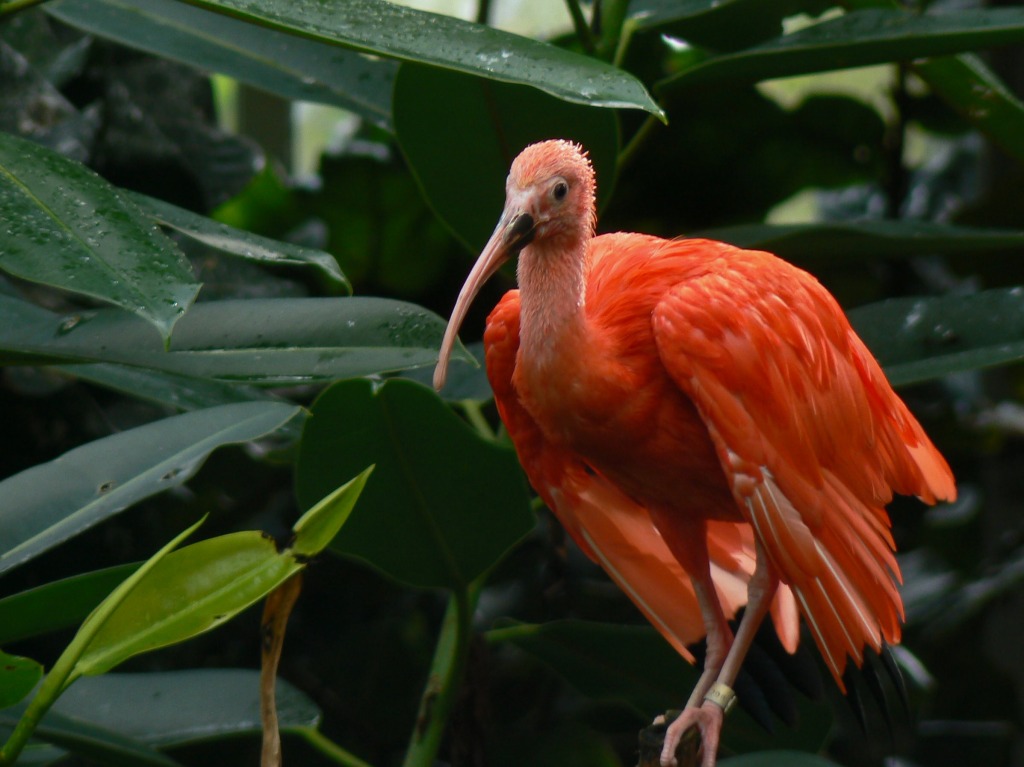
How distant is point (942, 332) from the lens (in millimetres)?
1306

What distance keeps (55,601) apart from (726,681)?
74 centimetres

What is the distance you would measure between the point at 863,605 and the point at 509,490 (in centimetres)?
39

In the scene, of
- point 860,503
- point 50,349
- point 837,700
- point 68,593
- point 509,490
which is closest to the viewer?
point 68,593

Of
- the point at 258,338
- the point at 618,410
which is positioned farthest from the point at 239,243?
the point at 618,410

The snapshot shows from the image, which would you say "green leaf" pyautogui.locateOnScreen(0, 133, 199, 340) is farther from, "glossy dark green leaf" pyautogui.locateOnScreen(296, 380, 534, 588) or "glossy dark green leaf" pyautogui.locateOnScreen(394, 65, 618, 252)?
"glossy dark green leaf" pyautogui.locateOnScreen(394, 65, 618, 252)

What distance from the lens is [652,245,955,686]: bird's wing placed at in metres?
1.13

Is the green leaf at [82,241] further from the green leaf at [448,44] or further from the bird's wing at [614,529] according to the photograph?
the bird's wing at [614,529]

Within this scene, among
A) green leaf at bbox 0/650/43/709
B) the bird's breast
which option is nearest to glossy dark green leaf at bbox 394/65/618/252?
the bird's breast

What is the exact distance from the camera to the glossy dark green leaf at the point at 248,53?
1.45m

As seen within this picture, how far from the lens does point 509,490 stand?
3.61 ft

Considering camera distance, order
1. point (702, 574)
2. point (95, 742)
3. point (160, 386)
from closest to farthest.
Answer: point (95, 742)
point (160, 386)
point (702, 574)

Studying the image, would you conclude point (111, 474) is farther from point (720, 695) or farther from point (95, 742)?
point (720, 695)

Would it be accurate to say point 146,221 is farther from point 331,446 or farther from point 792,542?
point 792,542

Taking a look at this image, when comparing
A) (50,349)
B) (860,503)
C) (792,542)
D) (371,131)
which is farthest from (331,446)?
(371,131)
